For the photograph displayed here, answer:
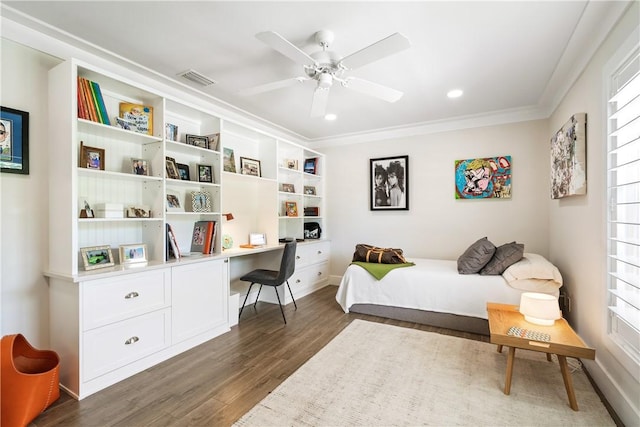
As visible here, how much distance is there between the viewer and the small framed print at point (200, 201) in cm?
304

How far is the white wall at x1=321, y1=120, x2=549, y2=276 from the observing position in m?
3.78

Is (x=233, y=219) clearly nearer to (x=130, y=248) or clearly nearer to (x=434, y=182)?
(x=130, y=248)

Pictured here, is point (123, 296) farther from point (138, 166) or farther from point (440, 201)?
point (440, 201)

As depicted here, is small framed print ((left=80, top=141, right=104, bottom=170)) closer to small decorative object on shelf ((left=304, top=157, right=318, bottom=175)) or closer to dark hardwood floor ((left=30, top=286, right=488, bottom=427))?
dark hardwood floor ((left=30, top=286, right=488, bottom=427))

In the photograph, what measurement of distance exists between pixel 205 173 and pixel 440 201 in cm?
316

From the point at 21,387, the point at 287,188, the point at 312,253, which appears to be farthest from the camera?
the point at 287,188

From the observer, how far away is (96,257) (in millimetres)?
2240

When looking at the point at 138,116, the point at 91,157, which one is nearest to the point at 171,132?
the point at 138,116

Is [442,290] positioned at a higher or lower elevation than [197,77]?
lower

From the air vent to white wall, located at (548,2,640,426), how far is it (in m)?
3.03

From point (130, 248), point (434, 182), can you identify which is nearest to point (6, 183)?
point (130, 248)

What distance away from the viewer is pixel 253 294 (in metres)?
3.95

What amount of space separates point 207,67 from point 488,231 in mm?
3845

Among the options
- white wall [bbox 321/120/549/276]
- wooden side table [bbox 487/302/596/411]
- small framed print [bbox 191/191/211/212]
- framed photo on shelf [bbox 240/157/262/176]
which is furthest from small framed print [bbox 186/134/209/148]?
wooden side table [bbox 487/302/596/411]
